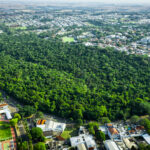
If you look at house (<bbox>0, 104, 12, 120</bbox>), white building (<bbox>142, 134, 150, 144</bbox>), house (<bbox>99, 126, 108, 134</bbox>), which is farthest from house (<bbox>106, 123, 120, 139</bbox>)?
house (<bbox>0, 104, 12, 120</bbox>)

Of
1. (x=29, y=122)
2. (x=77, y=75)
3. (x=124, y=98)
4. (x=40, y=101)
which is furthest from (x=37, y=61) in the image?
(x=124, y=98)

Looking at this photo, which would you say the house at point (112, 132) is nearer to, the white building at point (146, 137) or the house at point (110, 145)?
the house at point (110, 145)

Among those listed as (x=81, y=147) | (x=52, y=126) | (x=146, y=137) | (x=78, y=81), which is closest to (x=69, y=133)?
(x=52, y=126)

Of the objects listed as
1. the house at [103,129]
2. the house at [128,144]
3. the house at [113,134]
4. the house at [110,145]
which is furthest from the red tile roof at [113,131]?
the house at [128,144]

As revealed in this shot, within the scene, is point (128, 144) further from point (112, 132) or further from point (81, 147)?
point (81, 147)

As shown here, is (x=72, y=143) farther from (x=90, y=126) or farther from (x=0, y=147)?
(x=0, y=147)
